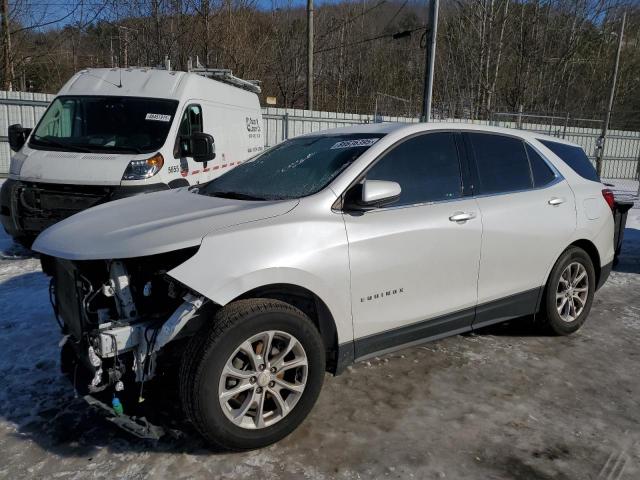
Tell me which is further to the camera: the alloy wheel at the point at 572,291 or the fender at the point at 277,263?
the alloy wheel at the point at 572,291

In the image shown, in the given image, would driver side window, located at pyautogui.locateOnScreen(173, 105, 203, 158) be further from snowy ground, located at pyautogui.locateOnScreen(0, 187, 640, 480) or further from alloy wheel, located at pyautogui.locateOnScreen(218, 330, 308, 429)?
alloy wheel, located at pyautogui.locateOnScreen(218, 330, 308, 429)

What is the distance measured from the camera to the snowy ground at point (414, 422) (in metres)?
2.72

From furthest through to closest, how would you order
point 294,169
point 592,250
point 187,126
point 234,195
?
point 187,126 < point 592,250 < point 294,169 < point 234,195

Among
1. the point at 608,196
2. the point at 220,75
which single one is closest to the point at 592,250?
the point at 608,196

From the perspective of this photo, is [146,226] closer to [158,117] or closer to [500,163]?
[500,163]

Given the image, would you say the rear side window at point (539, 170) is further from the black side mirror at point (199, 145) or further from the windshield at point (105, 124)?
the windshield at point (105, 124)

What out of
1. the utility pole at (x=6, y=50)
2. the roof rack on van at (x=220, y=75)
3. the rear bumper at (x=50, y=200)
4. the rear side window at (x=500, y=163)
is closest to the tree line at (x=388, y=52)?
the utility pole at (x=6, y=50)

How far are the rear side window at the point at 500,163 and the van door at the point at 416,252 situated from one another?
244 millimetres

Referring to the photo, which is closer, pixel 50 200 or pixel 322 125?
pixel 50 200

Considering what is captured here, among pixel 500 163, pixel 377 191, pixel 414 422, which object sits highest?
pixel 500 163

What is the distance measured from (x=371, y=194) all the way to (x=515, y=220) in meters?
1.45

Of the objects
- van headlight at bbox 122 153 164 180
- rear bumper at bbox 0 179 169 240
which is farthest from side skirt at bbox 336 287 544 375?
van headlight at bbox 122 153 164 180

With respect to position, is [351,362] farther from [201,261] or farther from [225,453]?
[201,261]

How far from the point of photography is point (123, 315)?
2.71 metres
